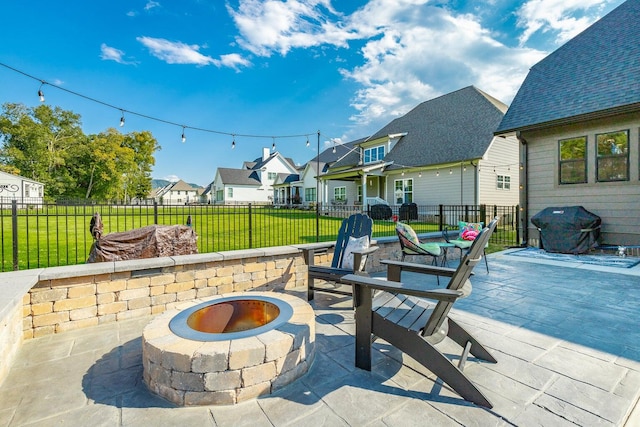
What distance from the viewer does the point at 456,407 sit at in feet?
6.01

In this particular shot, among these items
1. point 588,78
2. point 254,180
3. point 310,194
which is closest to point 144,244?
point 588,78

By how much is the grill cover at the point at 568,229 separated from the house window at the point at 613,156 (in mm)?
1052

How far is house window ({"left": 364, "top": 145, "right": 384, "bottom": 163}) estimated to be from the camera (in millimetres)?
18953

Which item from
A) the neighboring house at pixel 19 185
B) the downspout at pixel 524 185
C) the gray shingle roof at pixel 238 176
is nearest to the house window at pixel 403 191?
the downspout at pixel 524 185

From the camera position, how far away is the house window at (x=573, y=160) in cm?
793

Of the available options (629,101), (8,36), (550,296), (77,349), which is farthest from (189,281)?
(8,36)

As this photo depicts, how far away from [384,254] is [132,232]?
175 inches

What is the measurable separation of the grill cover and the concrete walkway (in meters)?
4.90

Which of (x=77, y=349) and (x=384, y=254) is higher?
(x=384, y=254)

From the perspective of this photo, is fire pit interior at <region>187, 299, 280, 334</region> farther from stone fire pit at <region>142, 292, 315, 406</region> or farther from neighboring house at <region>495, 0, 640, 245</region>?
neighboring house at <region>495, 0, 640, 245</region>

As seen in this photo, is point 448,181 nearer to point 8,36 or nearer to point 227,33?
point 227,33

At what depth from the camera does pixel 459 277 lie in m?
1.99

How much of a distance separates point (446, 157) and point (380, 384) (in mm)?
14250

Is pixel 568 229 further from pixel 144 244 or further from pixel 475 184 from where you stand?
pixel 144 244
